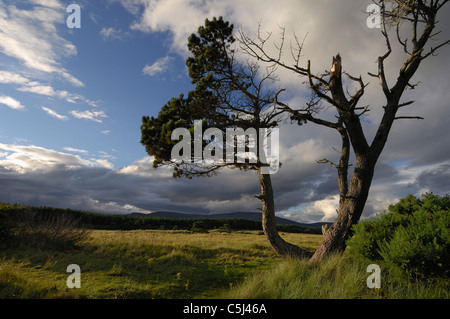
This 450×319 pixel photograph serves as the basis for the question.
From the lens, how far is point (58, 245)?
11.8 m

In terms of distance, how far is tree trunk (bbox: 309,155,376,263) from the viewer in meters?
7.34

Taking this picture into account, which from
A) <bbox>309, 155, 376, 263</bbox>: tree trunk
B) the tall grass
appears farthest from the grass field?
<bbox>309, 155, 376, 263</bbox>: tree trunk

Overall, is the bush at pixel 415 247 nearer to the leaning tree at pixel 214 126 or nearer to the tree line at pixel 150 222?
the leaning tree at pixel 214 126

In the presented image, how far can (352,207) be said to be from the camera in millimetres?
7402

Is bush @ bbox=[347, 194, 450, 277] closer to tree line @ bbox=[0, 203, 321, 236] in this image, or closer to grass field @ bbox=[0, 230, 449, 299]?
grass field @ bbox=[0, 230, 449, 299]

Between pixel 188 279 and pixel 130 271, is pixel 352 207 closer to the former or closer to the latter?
pixel 188 279

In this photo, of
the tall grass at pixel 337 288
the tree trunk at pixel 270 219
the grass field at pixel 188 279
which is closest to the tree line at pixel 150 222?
the tree trunk at pixel 270 219

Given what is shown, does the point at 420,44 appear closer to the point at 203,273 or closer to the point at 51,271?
the point at 203,273

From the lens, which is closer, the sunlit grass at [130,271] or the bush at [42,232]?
the sunlit grass at [130,271]

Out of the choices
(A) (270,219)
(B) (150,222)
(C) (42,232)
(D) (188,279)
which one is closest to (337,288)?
(D) (188,279)

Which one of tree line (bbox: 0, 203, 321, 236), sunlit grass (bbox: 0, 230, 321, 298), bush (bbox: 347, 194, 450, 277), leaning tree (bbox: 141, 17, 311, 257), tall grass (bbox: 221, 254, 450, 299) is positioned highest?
leaning tree (bbox: 141, 17, 311, 257)

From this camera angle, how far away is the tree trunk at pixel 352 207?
24.1ft
